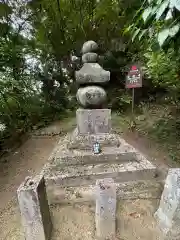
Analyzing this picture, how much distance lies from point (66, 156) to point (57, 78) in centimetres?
453

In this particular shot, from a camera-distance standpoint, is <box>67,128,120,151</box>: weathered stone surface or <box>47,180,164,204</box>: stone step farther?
Answer: <box>67,128,120,151</box>: weathered stone surface

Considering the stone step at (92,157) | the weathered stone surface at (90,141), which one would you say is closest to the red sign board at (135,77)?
the weathered stone surface at (90,141)

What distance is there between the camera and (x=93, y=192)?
2.52 m

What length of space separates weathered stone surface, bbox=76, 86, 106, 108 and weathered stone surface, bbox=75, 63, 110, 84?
0.38 feet

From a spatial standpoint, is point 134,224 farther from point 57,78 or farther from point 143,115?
point 57,78

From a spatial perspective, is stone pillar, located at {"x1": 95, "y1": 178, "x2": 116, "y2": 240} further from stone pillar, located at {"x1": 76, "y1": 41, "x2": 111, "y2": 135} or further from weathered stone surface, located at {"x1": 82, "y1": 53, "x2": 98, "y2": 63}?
weathered stone surface, located at {"x1": 82, "y1": 53, "x2": 98, "y2": 63}

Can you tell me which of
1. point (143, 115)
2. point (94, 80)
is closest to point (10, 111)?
point (94, 80)

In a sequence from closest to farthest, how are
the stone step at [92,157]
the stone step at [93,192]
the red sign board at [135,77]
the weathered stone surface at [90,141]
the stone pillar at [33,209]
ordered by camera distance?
the stone pillar at [33,209] < the stone step at [93,192] < the stone step at [92,157] < the weathered stone surface at [90,141] < the red sign board at [135,77]

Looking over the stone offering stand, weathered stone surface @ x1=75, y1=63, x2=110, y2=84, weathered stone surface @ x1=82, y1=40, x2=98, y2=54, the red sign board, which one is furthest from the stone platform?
the red sign board

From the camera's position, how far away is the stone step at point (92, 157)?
278 centimetres

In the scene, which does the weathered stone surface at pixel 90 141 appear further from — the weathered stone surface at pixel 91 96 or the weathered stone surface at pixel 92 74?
the weathered stone surface at pixel 92 74

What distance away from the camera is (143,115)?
227 inches

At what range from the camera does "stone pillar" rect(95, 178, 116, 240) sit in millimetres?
1880

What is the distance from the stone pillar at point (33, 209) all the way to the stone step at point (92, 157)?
0.80m
